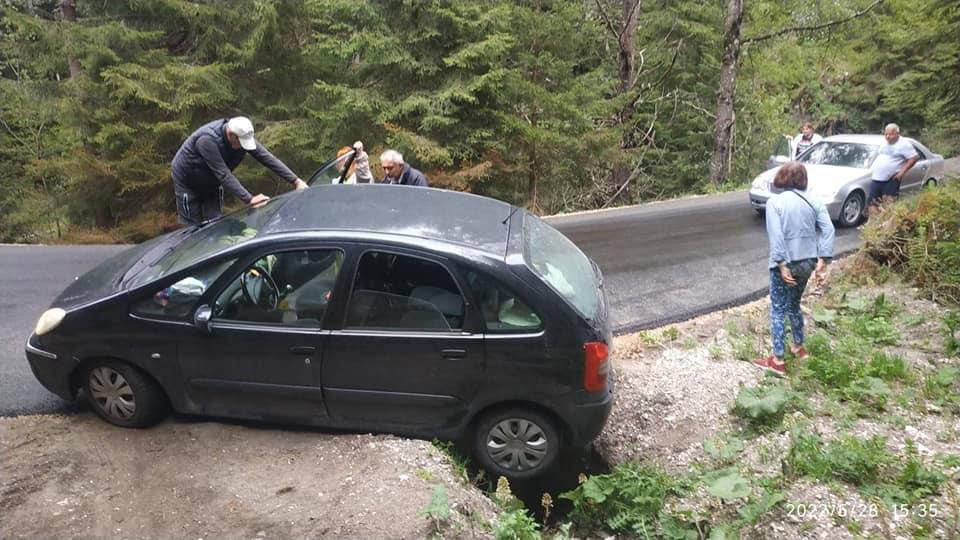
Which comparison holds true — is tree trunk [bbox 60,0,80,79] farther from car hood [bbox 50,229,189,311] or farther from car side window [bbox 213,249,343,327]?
car side window [bbox 213,249,343,327]

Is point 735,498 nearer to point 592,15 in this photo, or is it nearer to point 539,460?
point 539,460

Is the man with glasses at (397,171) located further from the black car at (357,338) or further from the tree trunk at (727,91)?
the tree trunk at (727,91)

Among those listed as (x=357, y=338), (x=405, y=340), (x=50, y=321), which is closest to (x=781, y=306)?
(x=405, y=340)

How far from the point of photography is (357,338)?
424 cm

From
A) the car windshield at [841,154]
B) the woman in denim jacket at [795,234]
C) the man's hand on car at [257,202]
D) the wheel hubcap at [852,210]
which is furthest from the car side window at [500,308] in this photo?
the car windshield at [841,154]

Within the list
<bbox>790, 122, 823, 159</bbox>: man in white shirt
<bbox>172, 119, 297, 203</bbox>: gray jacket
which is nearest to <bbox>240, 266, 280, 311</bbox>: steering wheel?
<bbox>172, 119, 297, 203</bbox>: gray jacket

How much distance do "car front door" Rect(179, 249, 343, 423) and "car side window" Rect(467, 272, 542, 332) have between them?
988 mm

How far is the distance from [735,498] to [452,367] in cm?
200

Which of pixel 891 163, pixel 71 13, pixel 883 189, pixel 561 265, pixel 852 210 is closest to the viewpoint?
pixel 561 265

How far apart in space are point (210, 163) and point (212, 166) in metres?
0.03

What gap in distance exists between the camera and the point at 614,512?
4258 millimetres

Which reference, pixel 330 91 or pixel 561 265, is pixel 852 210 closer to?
pixel 561 265

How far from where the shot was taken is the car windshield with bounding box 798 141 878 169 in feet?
37.4

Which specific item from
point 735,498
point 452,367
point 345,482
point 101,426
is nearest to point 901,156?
point 735,498
